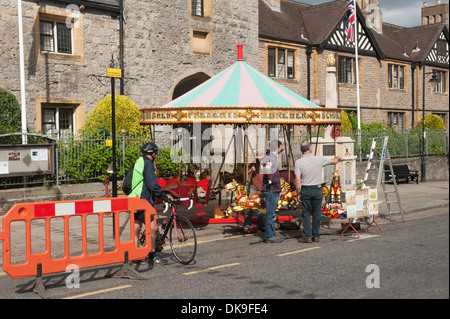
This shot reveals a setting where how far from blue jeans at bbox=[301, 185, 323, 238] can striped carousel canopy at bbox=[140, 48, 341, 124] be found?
6.31 ft

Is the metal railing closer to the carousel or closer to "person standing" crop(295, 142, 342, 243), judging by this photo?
the carousel

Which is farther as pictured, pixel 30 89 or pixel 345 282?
pixel 30 89

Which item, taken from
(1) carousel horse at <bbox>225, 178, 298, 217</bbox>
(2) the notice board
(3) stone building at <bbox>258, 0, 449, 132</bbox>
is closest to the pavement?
(1) carousel horse at <bbox>225, 178, 298, 217</bbox>

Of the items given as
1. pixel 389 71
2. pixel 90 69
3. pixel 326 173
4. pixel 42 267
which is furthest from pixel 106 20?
pixel 389 71

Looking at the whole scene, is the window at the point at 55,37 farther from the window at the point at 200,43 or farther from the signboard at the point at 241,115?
the signboard at the point at 241,115

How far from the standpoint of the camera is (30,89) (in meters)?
16.7

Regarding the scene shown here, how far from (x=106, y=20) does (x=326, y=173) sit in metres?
9.26

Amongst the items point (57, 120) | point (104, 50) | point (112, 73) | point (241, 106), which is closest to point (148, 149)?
point (112, 73)

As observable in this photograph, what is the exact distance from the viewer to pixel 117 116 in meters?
17.0

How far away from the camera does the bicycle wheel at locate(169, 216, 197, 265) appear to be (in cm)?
794

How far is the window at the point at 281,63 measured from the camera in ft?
86.5

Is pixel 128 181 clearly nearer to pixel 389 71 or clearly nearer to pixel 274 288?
pixel 274 288

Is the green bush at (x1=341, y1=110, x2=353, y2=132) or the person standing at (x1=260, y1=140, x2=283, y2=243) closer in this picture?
the person standing at (x1=260, y1=140, x2=283, y2=243)
